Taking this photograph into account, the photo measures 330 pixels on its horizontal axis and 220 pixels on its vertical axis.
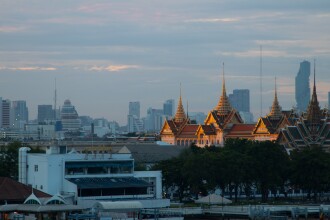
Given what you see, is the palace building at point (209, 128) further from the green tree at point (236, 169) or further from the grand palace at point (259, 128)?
the green tree at point (236, 169)

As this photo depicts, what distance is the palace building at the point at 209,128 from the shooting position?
174m

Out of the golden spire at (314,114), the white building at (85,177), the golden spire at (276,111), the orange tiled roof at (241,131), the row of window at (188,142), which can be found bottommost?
the white building at (85,177)

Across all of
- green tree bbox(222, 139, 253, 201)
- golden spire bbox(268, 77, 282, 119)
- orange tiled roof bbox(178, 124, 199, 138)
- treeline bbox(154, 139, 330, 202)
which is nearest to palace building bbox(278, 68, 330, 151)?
golden spire bbox(268, 77, 282, 119)

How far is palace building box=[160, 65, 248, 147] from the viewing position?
174 metres

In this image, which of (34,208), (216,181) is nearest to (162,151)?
(216,181)

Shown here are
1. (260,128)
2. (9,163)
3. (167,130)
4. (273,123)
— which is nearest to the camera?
(9,163)

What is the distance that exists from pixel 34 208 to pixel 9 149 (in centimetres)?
3153

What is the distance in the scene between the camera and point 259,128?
16275 cm

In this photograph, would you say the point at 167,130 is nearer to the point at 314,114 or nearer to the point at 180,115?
the point at 180,115

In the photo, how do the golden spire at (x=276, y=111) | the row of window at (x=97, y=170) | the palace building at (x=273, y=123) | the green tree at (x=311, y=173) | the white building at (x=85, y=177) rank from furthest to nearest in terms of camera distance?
the golden spire at (x=276, y=111) < the palace building at (x=273, y=123) < the green tree at (x=311, y=173) < the row of window at (x=97, y=170) < the white building at (x=85, y=177)

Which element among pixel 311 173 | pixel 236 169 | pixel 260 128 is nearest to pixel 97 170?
pixel 236 169

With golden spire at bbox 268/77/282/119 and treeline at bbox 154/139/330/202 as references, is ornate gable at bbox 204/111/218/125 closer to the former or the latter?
golden spire at bbox 268/77/282/119

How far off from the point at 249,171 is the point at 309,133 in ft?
142

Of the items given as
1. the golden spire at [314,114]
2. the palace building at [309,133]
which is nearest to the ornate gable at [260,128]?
the golden spire at [314,114]
